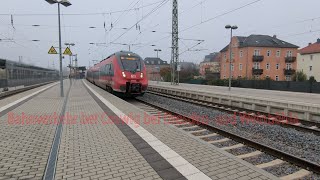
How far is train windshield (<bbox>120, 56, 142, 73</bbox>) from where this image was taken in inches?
642

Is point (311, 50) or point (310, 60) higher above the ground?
point (311, 50)

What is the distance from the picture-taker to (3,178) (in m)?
4.00

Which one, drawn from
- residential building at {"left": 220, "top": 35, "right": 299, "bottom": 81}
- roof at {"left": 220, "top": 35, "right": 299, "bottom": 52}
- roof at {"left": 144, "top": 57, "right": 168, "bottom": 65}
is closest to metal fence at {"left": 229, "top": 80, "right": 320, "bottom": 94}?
residential building at {"left": 220, "top": 35, "right": 299, "bottom": 81}

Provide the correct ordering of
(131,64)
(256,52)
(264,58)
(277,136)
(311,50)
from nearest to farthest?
1. (277,136)
2. (131,64)
3. (311,50)
4. (256,52)
5. (264,58)

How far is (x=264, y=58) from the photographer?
5538 cm

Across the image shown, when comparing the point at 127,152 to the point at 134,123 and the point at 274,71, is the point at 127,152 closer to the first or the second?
the point at 134,123

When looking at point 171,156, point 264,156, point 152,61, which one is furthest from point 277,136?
point 152,61

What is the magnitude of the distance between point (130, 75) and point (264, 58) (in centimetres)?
4747

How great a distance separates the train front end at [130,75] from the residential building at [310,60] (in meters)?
50.5

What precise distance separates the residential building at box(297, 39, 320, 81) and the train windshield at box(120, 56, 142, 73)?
50468 millimetres

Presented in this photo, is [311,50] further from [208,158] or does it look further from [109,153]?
[109,153]

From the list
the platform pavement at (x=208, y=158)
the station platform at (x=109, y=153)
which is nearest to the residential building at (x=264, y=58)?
the platform pavement at (x=208, y=158)

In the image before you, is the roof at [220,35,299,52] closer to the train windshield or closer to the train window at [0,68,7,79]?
the train windshield

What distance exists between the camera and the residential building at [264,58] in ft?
179
